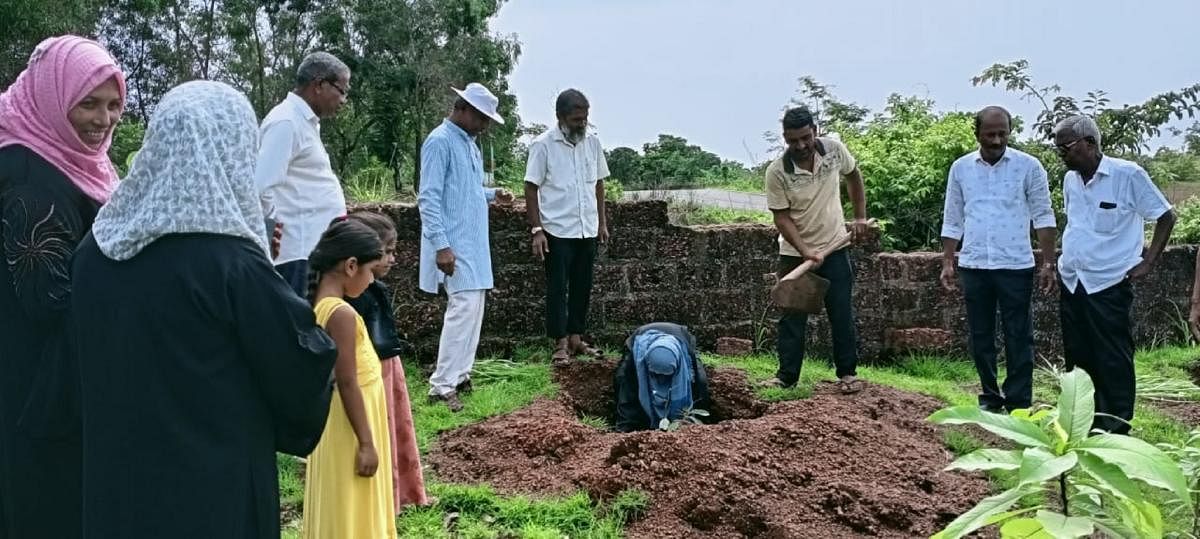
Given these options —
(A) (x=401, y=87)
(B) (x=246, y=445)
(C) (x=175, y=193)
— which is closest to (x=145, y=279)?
(C) (x=175, y=193)

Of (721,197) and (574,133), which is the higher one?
(574,133)

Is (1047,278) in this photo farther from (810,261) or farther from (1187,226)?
(1187,226)

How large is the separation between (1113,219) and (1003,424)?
3.29 m

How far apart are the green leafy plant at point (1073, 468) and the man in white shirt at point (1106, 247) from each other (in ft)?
9.85

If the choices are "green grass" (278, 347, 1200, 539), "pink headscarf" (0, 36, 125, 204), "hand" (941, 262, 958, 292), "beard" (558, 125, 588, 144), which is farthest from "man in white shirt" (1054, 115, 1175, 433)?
"pink headscarf" (0, 36, 125, 204)

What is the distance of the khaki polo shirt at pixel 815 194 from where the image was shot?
19.7 feet

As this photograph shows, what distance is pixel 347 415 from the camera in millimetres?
3029

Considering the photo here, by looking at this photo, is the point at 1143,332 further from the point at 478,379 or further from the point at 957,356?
the point at 478,379

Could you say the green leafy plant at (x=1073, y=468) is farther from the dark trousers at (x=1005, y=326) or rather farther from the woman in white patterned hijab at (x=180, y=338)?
the dark trousers at (x=1005, y=326)

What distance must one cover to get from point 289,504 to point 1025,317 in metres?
3.89

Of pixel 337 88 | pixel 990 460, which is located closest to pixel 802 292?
pixel 337 88

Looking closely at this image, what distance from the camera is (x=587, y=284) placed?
665 cm

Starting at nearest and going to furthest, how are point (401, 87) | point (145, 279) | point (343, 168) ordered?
point (145, 279) < point (343, 168) < point (401, 87)

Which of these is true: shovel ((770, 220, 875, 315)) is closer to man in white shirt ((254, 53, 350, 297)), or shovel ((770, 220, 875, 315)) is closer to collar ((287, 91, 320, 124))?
man in white shirt ((254, 53, 350, 297))
